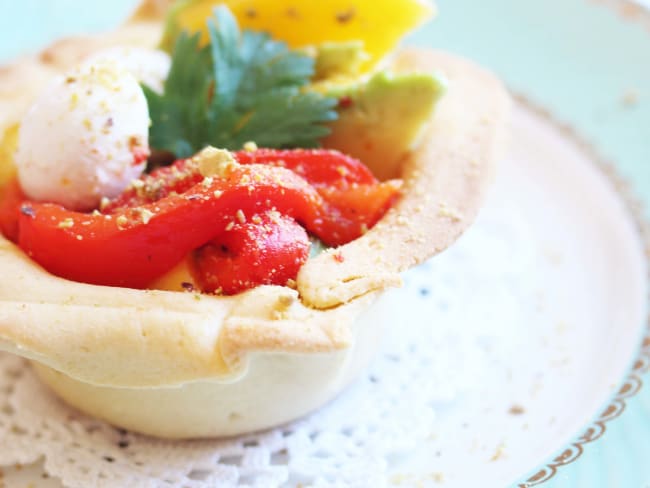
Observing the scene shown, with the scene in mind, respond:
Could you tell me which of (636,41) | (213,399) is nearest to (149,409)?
(213,399)

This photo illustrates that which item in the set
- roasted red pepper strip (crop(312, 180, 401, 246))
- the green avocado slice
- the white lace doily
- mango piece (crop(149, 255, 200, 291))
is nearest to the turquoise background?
the white lace doily

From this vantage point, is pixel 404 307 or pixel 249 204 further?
pixel 404 307

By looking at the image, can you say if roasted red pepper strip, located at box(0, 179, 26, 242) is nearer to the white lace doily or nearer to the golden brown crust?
the golden brown crust

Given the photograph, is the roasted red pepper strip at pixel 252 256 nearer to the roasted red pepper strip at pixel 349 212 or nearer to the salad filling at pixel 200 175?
the salad filling at pixel 200 175

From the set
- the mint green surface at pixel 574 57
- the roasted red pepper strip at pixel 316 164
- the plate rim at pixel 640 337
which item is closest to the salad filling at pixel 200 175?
the roasted red pepper strip at pixel 316 164

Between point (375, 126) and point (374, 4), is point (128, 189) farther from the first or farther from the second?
point (374, 4)

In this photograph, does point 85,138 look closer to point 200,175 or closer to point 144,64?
point 200,175
